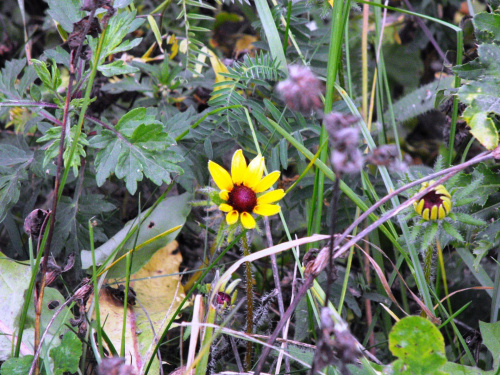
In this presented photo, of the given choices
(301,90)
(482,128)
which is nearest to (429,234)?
(482,128)

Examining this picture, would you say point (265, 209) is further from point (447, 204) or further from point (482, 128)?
point (482, 128)

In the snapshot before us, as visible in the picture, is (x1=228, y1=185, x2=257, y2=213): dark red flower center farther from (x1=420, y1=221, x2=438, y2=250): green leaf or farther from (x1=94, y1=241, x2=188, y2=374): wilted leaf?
(x1=420, y1=221, x2=438, y2=250): green leaf

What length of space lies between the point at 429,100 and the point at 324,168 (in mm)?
1071

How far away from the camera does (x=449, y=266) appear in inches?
74.4

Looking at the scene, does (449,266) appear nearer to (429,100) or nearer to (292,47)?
(429,100)

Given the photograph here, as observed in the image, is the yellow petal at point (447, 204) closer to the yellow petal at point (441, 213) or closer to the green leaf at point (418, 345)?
the yellow petal at point (441, 213)

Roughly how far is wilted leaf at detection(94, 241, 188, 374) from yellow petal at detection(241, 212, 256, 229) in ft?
0.98

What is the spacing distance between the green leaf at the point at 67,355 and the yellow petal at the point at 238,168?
0.57 m

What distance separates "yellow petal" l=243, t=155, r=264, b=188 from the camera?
1.36 m

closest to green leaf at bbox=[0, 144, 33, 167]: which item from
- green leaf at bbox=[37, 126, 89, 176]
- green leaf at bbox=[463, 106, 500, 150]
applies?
green leaf at bbox=[37, 126, 89, 176]

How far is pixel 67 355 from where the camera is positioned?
3.94 ft

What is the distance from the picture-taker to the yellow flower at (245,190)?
4.34ft

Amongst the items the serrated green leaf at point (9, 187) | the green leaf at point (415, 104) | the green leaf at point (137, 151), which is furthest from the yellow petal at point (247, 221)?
the green leaf at point (415, 104)

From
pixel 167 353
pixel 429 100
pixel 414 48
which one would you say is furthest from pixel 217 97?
pixel 414 48
